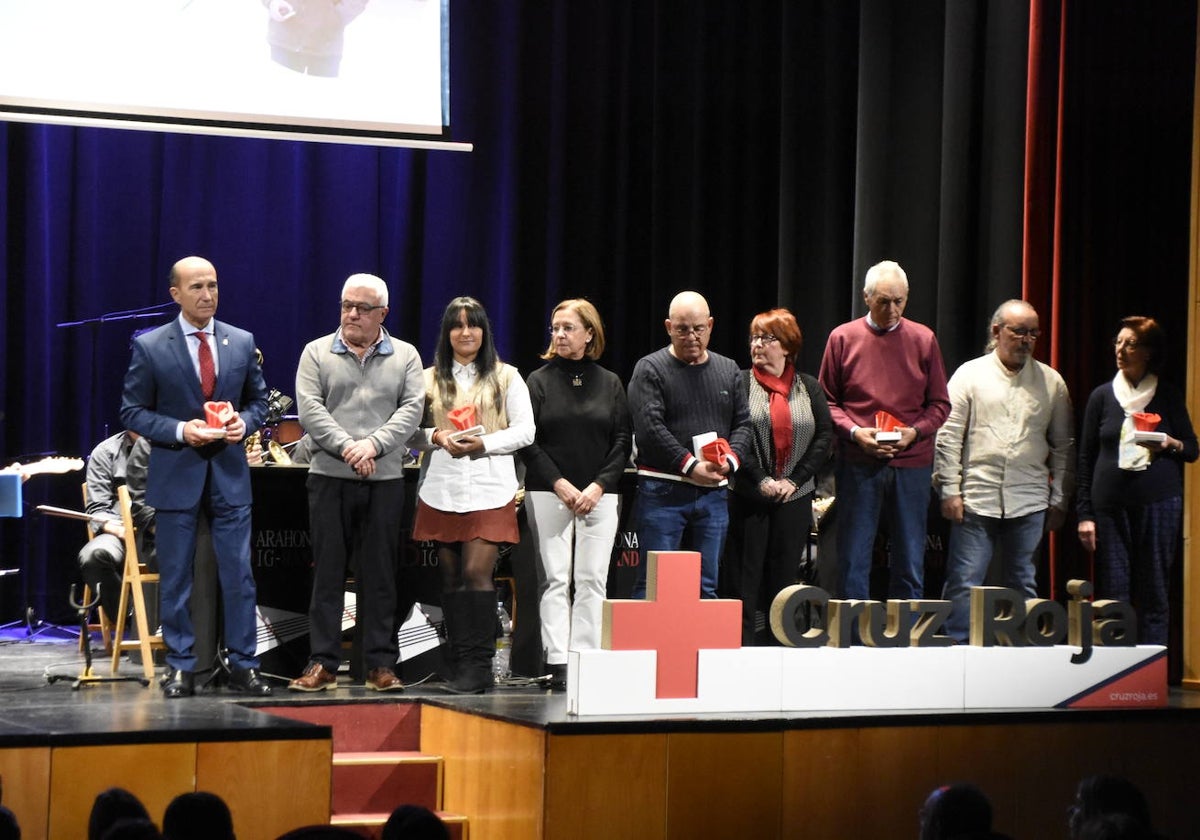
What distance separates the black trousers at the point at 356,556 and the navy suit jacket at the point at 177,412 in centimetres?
29

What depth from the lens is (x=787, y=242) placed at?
8688mm

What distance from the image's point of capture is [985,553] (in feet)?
18.6

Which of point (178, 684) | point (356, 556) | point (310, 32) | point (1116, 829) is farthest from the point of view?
point (310, 32)

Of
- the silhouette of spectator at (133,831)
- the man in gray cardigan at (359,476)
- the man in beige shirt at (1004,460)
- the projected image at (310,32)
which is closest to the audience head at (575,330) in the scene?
the man in gray cardigan at (359,476)

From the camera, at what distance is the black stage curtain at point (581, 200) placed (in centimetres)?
784

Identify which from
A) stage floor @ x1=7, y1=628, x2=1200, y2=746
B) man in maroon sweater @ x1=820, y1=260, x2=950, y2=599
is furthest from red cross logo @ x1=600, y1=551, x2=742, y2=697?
man in maroon sweater @ x1=820, y1=260, x2=950, y2=599

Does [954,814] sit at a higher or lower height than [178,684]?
higher

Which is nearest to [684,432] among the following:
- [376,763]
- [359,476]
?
[359,476]

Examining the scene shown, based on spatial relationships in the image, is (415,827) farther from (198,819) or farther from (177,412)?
(177,412)

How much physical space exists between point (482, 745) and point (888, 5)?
5351mm

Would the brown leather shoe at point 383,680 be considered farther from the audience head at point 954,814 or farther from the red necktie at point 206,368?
the audience head at point 954,814

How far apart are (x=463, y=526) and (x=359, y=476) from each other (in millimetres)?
399

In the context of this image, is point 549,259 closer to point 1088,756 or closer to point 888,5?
point 888,5

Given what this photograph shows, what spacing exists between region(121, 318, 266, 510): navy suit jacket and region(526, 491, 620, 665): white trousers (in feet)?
3.44
